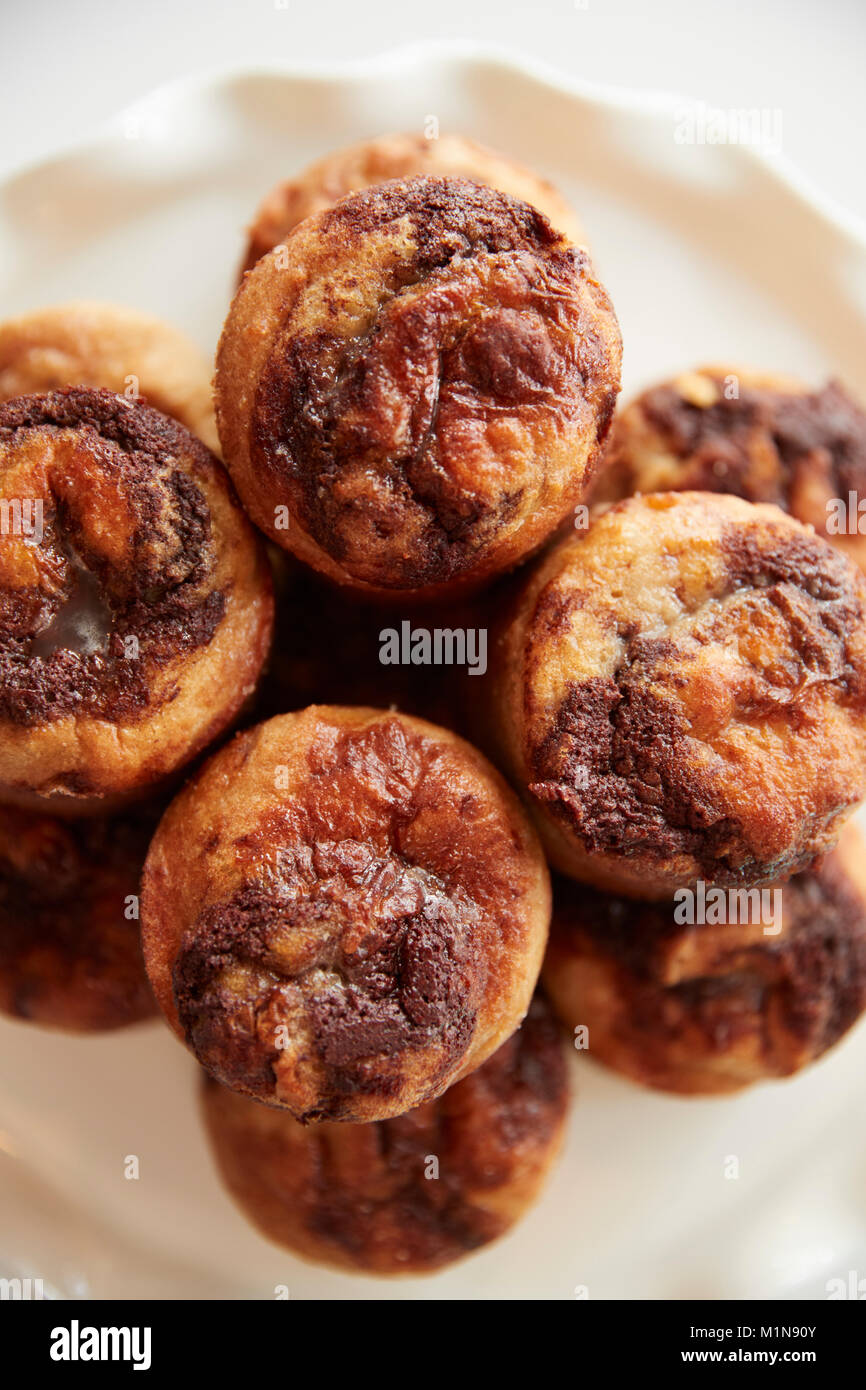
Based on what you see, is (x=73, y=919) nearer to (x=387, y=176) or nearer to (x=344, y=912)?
(x=344, y=912)

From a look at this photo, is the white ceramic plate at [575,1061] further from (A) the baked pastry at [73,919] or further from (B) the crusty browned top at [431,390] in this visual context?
(B) the crusty browned top at [431,390]

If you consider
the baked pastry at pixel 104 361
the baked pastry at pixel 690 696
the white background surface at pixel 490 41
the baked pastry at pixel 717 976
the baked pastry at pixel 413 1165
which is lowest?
the baked pastry at pixel 413 1165

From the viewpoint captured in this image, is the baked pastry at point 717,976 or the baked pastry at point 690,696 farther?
the baked pastry at point 717,976

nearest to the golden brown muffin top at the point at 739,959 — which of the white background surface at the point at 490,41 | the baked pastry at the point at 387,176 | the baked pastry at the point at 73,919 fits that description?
the baked pastry at the point at 73,919

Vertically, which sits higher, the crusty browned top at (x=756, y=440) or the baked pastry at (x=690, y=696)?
the crusty browned top at (x=756, y=440)

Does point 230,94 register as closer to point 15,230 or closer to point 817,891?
point 15,230

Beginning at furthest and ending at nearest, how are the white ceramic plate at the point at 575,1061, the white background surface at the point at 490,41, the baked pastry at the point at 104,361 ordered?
the white background surface at the point at 490,41 < the white ceramic plate at the point at 575,1061 < the baked pastry at the point at 104,361

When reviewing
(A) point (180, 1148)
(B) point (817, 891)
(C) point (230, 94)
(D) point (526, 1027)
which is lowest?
(A) point (180, 1148)

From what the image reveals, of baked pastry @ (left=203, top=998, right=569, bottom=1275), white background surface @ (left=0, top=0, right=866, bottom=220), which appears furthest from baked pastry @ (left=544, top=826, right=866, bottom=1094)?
white background surface @ (left=0, top=0, right=866, bottom=220)
